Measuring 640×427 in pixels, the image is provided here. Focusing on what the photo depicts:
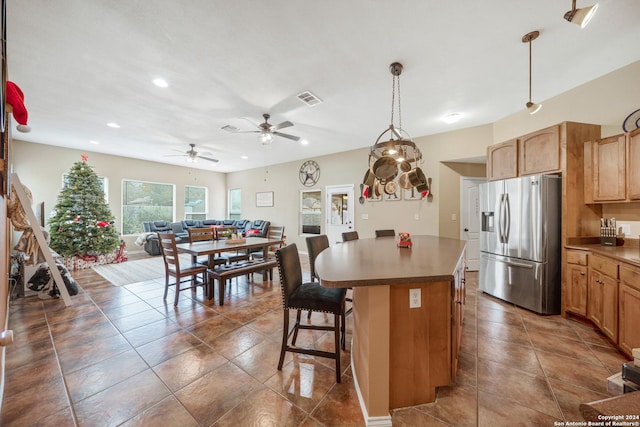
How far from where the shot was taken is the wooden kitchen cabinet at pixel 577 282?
104 inches

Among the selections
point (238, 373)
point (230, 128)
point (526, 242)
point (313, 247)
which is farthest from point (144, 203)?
point (526, 242)

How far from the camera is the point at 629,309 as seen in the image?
200cm

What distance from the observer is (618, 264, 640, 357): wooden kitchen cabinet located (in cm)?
192

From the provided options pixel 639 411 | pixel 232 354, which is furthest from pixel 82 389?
pixel 639 411

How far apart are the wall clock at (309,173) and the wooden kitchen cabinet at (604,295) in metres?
5.54

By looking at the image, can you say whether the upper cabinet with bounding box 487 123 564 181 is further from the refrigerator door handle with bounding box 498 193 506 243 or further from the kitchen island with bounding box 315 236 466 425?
the kitchen island with bounding box 315 236 466 425

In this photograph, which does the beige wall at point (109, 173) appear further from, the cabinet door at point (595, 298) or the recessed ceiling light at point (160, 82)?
the cabinet door at point (595, 298)

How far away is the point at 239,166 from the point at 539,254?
8192 mm

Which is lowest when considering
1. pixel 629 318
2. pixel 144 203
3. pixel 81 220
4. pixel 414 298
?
pixel 629 318

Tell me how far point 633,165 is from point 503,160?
1.27m

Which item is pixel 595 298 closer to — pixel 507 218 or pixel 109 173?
pixel 507 218

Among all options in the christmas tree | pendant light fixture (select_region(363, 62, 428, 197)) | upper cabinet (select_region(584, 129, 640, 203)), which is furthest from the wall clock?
upper cabinet (select_region(584, 129, 640, 203))

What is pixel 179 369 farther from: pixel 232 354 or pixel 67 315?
pixel 67 315

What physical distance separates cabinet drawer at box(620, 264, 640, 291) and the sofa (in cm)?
611
